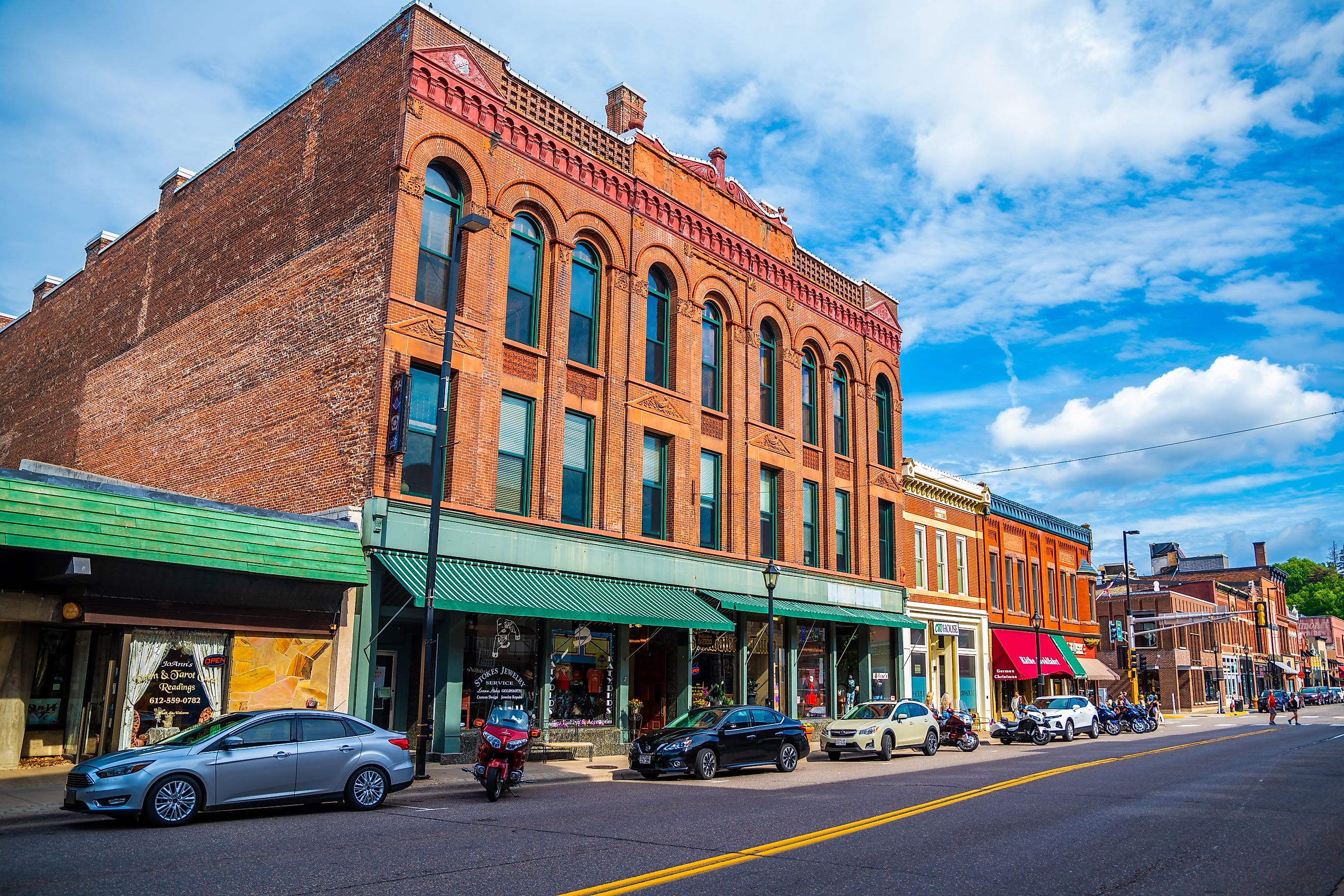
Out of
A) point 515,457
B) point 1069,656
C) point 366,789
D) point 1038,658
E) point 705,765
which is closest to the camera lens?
point 366,789

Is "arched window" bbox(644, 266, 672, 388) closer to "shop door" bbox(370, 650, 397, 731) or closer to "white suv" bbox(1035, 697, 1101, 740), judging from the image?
"shop door" bbox(370, 650, 397, 731)

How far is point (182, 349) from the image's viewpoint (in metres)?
25.9

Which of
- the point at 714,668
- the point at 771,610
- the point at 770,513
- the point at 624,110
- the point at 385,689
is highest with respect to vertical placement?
the point at 624,110

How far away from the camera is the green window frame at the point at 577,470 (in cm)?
2338

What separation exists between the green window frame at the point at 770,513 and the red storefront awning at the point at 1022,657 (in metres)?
16.6

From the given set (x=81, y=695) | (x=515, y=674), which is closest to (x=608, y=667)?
(x=515, y=674)

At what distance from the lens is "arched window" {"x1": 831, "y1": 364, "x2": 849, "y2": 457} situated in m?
34.0

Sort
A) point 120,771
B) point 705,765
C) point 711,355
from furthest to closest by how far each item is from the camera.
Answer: point 711,355
point 705,765
point 120,771

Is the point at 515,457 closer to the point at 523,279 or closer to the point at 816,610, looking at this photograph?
the point at 523,279

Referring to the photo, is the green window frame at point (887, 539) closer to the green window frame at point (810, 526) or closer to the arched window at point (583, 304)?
the green window frame at point (810, 526)

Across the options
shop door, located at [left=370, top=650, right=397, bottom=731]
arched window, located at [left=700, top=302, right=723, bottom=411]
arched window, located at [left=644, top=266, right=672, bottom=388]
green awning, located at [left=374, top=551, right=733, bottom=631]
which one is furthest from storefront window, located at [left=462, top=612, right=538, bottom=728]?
arched window, located at [left=700, top=302, right=723, bottom=411]

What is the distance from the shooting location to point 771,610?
80.7 ft

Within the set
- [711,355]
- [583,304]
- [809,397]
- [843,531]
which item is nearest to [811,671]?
[843,531]

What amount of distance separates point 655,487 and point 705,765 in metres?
8.76
